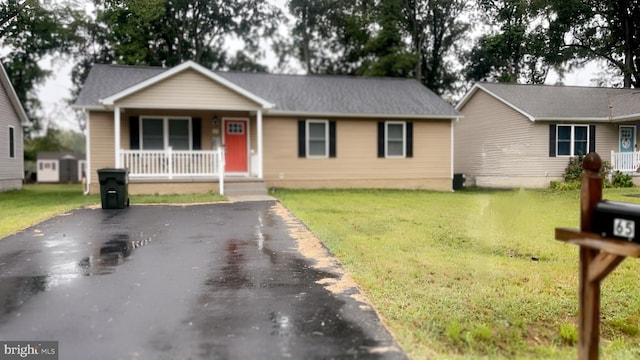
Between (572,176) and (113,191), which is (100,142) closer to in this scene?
(113,191)

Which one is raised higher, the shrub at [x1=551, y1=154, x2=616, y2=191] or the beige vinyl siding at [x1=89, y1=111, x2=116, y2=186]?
the beige vinyl siding at [x1=89, y1=111, x2=116, y2=186]

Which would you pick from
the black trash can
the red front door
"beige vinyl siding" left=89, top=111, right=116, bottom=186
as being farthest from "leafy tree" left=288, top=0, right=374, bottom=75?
the black trash can

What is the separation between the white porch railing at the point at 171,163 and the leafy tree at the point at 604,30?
1107cm

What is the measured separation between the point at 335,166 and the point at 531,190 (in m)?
12.7

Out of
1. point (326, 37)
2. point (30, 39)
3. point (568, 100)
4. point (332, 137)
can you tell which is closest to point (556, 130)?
point (568, 100)

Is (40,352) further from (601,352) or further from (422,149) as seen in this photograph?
(422,149)

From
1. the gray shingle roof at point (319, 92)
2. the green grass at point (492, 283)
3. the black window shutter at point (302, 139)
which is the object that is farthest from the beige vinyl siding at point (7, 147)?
the green grass at point (492, 283)

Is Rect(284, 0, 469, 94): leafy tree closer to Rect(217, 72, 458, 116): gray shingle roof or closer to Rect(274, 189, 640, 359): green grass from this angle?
Rect(217, 72, 458, 116): gray shingle roof

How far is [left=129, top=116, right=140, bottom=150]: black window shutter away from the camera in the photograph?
49.8 feet

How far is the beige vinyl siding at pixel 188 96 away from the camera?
14.1 meters

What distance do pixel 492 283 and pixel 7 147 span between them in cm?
1997

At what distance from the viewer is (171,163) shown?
1432 centimetres

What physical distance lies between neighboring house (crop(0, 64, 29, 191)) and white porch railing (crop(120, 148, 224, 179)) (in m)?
7.20

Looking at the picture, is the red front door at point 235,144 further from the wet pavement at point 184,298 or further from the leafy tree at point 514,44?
the leafy tree at point 514,44
